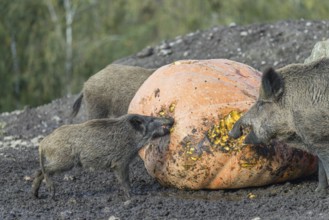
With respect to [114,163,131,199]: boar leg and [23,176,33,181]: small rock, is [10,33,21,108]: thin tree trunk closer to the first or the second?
[23,176,33,181]: small rock

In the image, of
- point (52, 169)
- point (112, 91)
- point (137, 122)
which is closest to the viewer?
point (52, 169)

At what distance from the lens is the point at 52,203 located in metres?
8.39

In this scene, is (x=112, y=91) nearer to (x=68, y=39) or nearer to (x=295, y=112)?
(x=295, y=112)

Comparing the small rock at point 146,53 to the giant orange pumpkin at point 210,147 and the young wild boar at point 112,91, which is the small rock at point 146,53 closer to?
the young wild boar at point 112,91

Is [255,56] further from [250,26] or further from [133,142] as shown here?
[133,142]

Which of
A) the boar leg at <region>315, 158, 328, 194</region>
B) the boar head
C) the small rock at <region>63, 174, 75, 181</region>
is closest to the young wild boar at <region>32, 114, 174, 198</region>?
the small rock at <region>63, 174, 75, 181</region>

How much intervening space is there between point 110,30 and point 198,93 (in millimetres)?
19593

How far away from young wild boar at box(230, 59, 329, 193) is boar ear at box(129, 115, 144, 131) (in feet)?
3.34

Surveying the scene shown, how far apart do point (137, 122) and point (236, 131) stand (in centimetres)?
112

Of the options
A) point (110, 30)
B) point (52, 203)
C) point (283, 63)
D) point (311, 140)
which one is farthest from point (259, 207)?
point (110, 30)

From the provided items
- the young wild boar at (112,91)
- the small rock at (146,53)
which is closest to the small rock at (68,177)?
the young wild boar at (112,91)

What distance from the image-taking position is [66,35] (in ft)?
81.6

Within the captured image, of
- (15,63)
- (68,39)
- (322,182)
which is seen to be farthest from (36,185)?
(68,39)

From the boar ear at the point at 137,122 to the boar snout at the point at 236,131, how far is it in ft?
3.30
